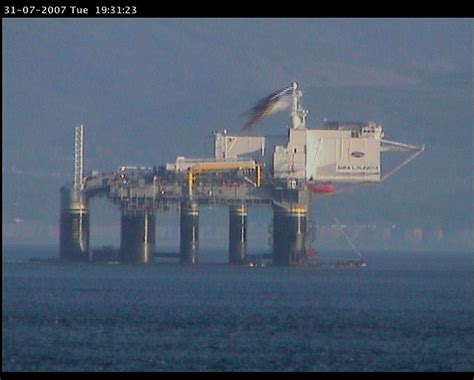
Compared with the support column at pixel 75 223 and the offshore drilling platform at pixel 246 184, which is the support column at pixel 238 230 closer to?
the offshore drilling platform at pixel 246 184

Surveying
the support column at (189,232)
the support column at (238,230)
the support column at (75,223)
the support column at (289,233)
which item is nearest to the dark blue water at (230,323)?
the support column at (289,233)

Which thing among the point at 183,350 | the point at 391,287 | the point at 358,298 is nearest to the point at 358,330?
the point at 183,350

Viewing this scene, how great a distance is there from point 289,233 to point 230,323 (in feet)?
151

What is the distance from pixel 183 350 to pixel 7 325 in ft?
34.9

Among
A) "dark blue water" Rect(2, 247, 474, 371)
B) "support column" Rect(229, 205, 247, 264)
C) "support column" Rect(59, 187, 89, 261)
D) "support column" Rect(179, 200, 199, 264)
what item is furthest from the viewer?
"support column" Rect(59, 187, 89, 261)

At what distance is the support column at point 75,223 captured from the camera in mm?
116750

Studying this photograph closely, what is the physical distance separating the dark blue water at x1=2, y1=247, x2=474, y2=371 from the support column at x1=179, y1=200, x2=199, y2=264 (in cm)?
438

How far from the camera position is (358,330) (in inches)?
2544

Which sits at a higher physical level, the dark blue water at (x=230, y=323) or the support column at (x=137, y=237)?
the support column at (x=137, y=237)

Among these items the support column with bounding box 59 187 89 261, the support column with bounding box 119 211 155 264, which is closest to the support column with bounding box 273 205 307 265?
the support column with bounding box 119 211 155 264

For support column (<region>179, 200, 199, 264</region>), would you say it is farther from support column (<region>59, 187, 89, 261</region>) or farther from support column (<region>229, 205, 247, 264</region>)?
support column (<region>59, 187, 89, 261</region>)

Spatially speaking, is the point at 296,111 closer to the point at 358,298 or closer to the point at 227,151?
the point at 227,151

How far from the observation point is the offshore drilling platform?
113 metres

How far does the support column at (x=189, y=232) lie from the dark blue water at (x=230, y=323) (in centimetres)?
438
